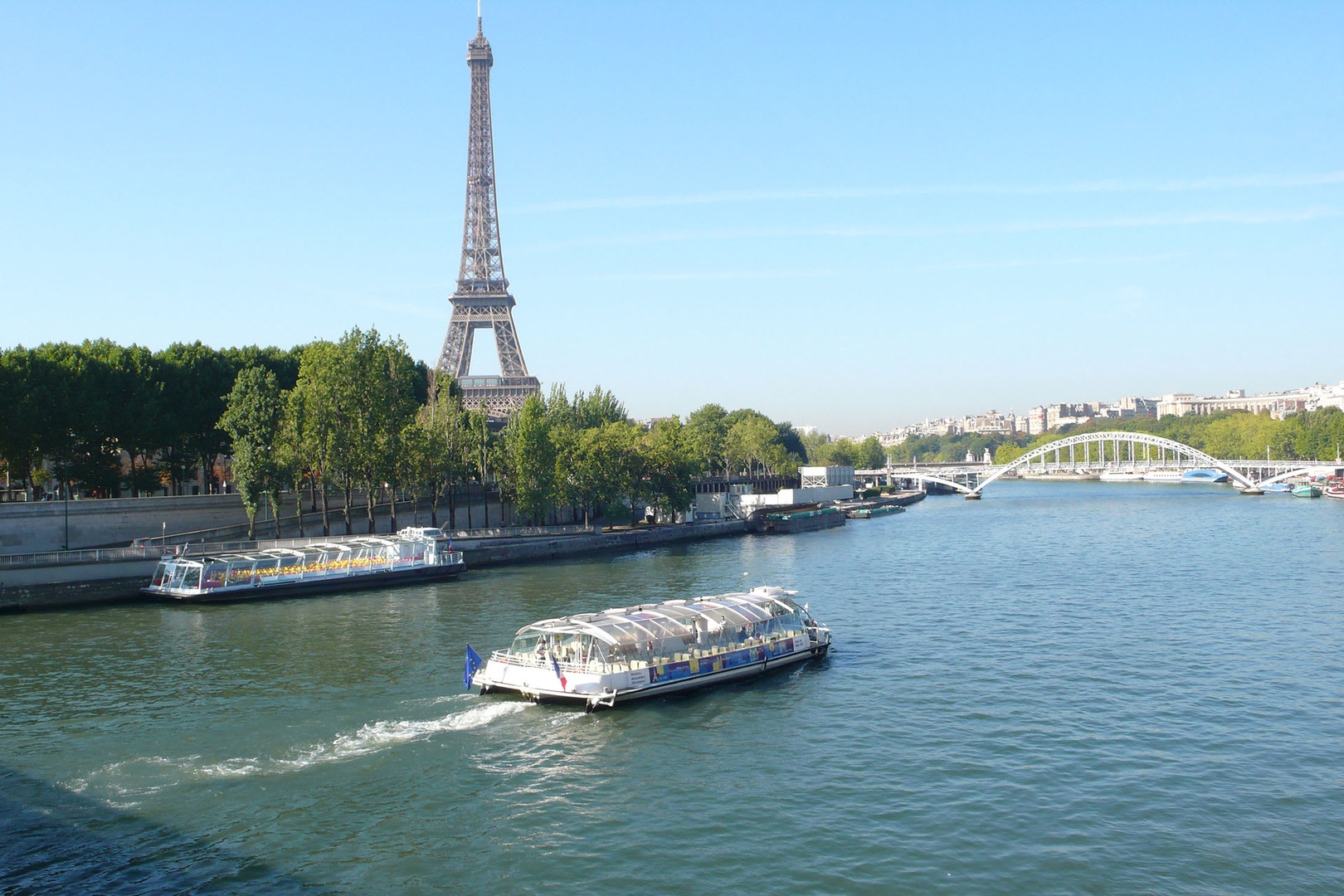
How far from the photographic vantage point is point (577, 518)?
82.0 m

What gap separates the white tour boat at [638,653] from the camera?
2489cm

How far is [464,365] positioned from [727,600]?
96977mm

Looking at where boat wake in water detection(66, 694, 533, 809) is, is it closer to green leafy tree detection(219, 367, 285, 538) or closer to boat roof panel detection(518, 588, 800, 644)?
boat roof panel detection(518, 588, 800, 644)

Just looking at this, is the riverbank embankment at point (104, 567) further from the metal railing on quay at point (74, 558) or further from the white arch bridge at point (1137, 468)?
the white arch bridge at point (1137, 468)

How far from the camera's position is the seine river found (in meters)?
16.0

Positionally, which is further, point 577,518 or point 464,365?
point 464,365

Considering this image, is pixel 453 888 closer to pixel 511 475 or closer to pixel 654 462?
pixel 511 475

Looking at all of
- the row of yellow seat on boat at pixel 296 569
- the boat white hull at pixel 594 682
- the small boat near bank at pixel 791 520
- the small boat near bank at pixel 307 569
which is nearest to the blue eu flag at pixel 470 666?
the boat white hull at pixel 594 682

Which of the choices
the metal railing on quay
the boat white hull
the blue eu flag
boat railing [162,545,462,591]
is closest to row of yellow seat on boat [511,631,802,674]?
the boat white hull

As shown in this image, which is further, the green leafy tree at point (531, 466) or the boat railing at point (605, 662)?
the green leafy tree at point (531, 466)

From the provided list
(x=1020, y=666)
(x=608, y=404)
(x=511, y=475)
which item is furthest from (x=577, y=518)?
(x=1020, y=666)

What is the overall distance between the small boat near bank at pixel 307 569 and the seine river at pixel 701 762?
447cm

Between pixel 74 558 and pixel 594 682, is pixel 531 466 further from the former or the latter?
pixel 594 682

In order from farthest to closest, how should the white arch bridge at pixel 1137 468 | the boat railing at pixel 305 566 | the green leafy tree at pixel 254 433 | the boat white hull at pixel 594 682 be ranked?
1. the white arch bridge at pixel 1137 468
2. the green leafy tree at pixel 254 433
3. the boat railing at pixel 305 566
4. the boat white hull at pixel 594 682
